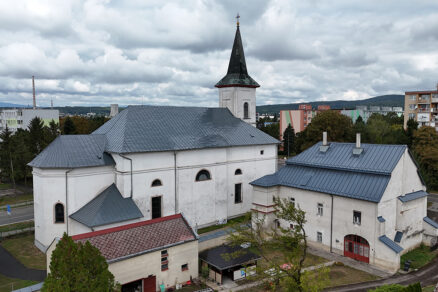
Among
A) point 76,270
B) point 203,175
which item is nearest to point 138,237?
point 76,270

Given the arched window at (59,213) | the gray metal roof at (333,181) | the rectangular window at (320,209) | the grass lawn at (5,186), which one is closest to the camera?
the gray metal roof at (333,181)

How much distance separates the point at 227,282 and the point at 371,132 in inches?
2039

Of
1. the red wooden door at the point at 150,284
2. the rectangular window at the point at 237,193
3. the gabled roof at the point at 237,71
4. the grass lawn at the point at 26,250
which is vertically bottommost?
the grass lawn at the point at 26,250

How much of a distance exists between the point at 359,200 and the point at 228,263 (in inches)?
484

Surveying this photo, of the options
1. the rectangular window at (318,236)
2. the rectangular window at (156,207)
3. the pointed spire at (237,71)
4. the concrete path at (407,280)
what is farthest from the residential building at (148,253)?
the pointed spire at (237,71)

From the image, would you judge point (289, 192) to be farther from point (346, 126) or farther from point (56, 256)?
point (346, 126)

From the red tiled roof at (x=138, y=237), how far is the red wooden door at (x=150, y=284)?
2129 mm

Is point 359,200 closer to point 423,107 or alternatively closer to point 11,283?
point 11,283

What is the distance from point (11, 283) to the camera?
24031mm

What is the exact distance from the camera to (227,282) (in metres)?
24.5

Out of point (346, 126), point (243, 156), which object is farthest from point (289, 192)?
point (346, 126)

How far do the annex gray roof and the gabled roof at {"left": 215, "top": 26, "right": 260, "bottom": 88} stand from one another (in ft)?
13.9

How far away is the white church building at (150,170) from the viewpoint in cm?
2912

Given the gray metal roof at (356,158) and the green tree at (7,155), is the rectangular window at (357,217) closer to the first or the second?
the gray metal roof at (356,158)
